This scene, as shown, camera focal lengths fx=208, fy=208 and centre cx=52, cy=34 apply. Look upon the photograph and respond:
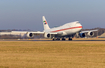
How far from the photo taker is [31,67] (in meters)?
16.6

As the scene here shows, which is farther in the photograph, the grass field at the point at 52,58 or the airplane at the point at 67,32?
the airplane at the point at 67,32

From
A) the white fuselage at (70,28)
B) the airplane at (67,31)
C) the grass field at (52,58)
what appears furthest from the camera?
the airplane at (67,31)

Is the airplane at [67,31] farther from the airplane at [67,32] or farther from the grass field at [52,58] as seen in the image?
the grass field at [52,58]

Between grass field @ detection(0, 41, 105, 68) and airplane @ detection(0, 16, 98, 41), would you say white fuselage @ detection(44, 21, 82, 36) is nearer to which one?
airplane @ detection(0, 16, 98, 41)

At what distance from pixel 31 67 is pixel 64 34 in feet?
196

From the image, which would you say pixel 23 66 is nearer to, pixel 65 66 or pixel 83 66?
pixel 65 66

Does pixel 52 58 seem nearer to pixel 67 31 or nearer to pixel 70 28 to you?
pixel 70 28

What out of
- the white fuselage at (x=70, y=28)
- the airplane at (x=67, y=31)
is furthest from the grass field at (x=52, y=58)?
the airplane at (x=67, y=31)

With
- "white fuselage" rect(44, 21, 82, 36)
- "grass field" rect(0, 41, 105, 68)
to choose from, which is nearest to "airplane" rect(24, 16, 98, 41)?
"white fuselage" rect(44, 21, 82, 36)

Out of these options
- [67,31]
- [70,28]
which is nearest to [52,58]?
[70,28]

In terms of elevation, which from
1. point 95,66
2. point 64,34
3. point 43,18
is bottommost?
point 95,66

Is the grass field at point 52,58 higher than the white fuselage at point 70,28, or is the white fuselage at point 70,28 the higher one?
the white fuselage at point 70,28

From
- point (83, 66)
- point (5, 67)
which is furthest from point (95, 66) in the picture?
point (5, 67)

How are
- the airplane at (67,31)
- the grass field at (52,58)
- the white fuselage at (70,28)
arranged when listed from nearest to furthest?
1. the grass field at (52,58)
2. the white fuselage at (70,28)
3. the airplane at (67,31)
